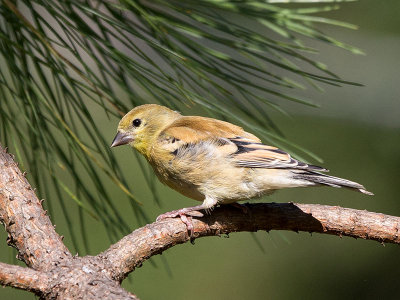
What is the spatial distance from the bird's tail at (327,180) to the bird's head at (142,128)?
2.41 feet

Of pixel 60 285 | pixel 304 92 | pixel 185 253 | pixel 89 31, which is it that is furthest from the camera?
pixel 304 92

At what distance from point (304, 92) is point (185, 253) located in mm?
1528

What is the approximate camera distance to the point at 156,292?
2.88 meters

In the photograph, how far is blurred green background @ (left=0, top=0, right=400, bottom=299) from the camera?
2.67 m


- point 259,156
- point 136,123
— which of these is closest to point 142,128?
point 136,123

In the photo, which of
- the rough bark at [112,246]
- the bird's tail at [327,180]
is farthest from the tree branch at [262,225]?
the bird's tail at [327,180]

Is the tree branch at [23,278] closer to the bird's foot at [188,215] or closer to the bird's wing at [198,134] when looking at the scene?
the bird's foot at [188,215]

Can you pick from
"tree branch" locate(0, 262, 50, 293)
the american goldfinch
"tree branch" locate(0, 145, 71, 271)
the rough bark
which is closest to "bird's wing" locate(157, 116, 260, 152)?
the american goldfinch

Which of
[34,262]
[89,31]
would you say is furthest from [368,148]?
[34,262]

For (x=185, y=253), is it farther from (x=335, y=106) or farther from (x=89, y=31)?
(x=89, y=31)

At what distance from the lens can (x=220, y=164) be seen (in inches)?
108

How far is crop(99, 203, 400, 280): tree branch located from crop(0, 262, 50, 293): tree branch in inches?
10.7

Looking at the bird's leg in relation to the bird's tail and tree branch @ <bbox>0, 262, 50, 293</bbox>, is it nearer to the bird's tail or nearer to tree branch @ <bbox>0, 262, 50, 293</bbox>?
the bird's tail

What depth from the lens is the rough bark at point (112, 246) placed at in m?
1.62
